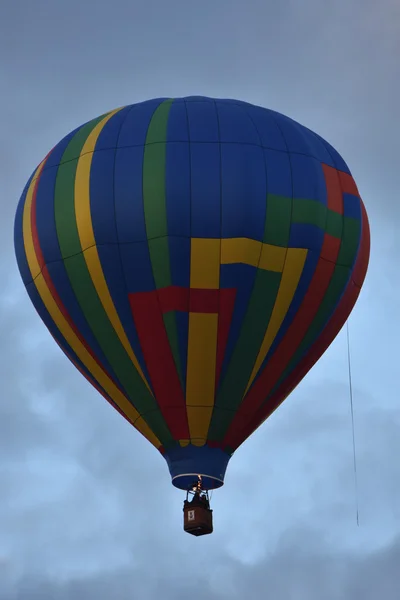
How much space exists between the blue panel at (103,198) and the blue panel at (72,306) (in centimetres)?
90

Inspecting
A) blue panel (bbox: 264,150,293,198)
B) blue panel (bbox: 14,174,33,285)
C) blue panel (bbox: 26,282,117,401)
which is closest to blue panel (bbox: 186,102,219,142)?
blue panel (bbox: 264,150,293,198)

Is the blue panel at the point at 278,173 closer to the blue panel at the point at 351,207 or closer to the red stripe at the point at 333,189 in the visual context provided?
the red stripe at the point at 333,189

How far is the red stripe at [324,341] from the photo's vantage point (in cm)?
3006

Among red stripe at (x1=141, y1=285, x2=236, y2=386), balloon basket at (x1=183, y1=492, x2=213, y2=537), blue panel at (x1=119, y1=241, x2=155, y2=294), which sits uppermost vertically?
blue panel at (x1=119, y1=241, x2=155, y2=294)

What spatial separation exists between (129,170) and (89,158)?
843mm

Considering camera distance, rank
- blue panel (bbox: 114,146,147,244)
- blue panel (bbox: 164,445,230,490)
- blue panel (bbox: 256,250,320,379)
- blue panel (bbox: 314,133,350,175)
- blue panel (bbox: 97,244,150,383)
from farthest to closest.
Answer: blue panel (bbox: 314,133,350,175), blue panel (bbox: 256,250,320,379), blue panel (bbox: 164,445,230,490), blue panel (bbox: 97,244,150,383), blue panel (bbox: 114,146,147,244)

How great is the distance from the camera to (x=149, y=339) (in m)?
29.2

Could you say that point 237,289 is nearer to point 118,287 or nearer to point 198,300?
point 198,300

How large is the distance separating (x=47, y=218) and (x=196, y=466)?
442 centimetres

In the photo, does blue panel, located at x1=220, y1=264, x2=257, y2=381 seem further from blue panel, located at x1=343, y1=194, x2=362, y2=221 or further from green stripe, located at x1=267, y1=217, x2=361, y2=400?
blue panel, located at x1=343, y1=194, x2=362, y2=221

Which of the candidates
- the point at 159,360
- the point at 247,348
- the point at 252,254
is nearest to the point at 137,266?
the point at 159,360

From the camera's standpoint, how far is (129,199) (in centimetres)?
2902

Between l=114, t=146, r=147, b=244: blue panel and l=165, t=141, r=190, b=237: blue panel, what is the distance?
1.36 ft

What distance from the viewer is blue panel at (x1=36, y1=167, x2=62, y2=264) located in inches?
1167
